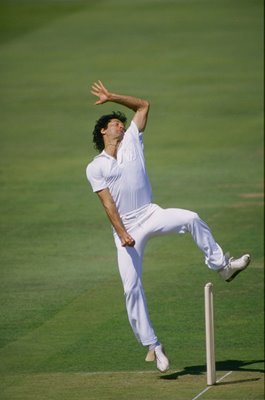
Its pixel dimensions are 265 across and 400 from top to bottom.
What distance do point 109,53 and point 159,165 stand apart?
797 cm

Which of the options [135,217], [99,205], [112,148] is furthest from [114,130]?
[99,205]

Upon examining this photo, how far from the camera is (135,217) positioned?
1524 cm

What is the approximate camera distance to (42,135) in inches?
1256

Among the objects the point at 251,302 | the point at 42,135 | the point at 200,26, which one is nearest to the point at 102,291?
the point at 251,302

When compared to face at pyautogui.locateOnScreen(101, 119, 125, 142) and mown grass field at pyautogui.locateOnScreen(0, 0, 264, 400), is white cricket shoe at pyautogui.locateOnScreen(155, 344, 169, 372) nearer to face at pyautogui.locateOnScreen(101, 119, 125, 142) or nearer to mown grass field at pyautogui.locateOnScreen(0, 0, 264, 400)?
mown grass field at pyautogui.locateOnScreen(0, 0, 264, 400)

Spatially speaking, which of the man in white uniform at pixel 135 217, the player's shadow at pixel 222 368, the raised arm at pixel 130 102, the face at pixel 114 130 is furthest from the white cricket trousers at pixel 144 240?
the player's shadow at pixel 222 368

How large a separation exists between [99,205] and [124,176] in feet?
40.6

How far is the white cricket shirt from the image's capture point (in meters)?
15.0

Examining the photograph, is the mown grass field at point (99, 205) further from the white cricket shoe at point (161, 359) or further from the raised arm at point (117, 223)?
the raised arm at point (117, 223)

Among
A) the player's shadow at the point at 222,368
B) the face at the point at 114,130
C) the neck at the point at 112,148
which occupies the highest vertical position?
the face at the point at 114,130

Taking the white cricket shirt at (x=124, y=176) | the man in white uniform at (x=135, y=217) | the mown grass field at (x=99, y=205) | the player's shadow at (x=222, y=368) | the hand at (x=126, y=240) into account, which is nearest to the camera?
the hand at (x=126, y=240)

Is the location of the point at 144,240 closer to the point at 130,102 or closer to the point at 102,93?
the point at 130,102

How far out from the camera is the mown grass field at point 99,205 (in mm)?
17672

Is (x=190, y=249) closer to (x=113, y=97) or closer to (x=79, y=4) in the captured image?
(x=113, y=97)
